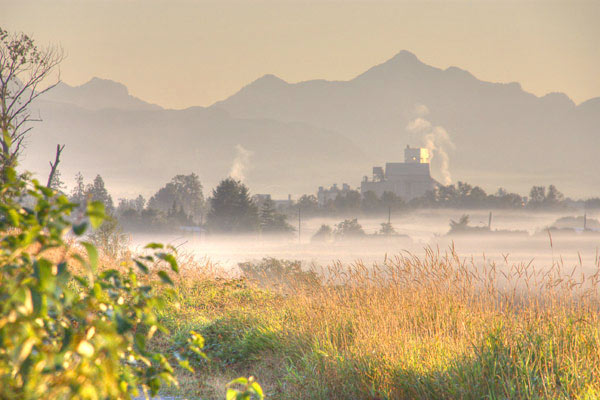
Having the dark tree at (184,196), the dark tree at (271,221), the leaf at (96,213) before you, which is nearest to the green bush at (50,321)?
the leaf at (96,213)

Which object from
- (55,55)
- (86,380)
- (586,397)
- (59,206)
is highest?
(55,55)

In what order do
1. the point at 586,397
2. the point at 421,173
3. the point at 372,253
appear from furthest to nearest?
the point at 421,173
the point at 372,253
the point at 586,397

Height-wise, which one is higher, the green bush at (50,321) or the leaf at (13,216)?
the leaf at (13,216)

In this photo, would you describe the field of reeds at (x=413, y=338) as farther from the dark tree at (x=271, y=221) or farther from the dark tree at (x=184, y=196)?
the dark tree at (x=184, y=196)

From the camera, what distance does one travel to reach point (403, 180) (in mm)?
129250

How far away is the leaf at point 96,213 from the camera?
1832 mm

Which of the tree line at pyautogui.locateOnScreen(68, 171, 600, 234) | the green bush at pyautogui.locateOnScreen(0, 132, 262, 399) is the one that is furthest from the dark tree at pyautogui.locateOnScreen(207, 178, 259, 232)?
the green bush at pyautogui.locateOnScreen(0, 132, 262, 399)

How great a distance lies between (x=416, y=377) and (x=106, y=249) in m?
10.9

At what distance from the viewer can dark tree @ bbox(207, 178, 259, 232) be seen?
65438 millimetres

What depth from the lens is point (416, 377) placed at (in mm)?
4582

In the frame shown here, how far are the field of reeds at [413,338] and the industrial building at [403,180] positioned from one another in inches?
4638

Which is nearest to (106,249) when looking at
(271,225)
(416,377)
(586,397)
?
(416,377)

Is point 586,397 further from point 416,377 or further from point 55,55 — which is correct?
point 55,55

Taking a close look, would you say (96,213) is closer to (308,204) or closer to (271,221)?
(271,221)
